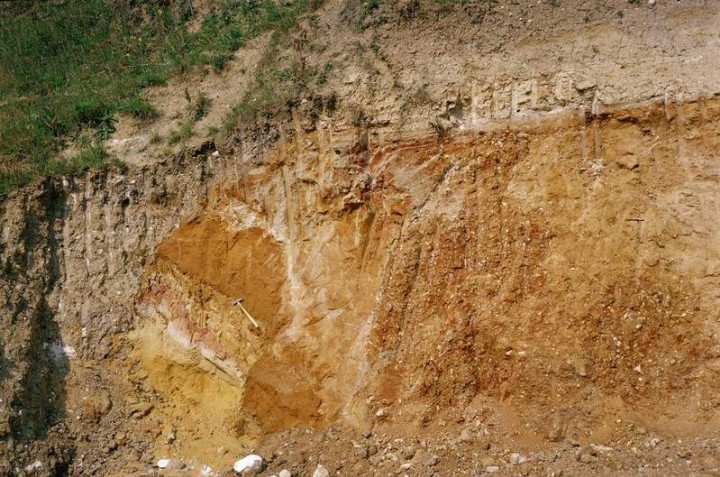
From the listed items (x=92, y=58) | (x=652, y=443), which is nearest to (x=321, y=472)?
(x=652, y=443)

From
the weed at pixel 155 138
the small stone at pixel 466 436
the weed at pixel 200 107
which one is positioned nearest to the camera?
the small stone at pixel 466 436

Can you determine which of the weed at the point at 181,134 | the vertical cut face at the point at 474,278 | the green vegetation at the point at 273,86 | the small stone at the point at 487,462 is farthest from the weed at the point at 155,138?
Result: the small stone at the point at 487,462

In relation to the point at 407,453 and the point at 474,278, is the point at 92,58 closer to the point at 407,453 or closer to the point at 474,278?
the point at 474,278

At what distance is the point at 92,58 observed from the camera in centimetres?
1366

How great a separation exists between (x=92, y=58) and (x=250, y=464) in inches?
292

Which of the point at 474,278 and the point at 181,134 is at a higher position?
the point at 181,134

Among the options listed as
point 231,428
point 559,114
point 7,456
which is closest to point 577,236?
point 559,114

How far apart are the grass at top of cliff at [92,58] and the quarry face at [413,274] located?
3.39ft

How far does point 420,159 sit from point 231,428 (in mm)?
4059

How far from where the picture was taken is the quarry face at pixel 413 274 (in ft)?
31.9

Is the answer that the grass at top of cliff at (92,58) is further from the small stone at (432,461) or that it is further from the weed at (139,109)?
the small stone at (432,461)

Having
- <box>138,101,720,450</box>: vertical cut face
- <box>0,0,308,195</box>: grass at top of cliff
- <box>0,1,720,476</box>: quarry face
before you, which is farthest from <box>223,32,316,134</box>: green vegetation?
<box>0,0,308,195</box>: grass at top of cliff

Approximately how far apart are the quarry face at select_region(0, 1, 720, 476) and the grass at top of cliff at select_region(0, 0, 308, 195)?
3.39ft

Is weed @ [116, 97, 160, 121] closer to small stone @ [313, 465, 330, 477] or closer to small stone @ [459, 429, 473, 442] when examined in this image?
small stone @ [313, 465, 330, 477]
